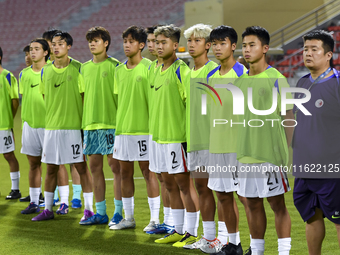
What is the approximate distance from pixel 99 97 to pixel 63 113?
497 millimetres

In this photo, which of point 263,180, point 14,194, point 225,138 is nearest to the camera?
point 263,180

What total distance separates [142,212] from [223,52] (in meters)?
2.90

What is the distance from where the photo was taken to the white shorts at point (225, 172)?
13.3ft

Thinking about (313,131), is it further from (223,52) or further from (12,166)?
(12,166)

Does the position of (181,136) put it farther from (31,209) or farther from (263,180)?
(31,209)

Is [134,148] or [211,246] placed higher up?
[134,148]

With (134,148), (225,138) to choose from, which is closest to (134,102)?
(134,148)

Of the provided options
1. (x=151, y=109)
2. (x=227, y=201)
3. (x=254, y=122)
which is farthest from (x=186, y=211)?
(x=254, y=122)

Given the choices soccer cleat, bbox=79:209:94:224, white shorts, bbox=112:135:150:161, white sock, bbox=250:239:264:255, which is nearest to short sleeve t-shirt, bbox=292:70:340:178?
white sock, bbox=250:239:264:255

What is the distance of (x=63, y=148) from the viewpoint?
574 cm

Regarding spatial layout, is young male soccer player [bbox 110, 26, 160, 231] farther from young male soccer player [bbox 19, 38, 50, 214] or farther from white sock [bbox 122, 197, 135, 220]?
young male soccer player [bbox 19, 38, 50, 214]

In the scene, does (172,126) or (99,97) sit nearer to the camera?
(172,126)

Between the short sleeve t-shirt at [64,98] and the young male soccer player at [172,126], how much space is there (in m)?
1.26

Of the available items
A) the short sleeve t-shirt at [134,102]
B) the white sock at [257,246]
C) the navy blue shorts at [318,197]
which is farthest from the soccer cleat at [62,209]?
the navy blue shorts at [318,197]
